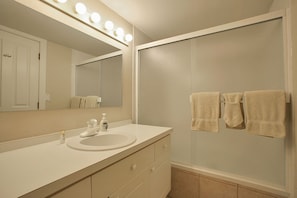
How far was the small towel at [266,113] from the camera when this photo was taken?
100 cm

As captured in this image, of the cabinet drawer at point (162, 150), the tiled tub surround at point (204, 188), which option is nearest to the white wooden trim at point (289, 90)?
the tiled tub surround at point (204, 188)

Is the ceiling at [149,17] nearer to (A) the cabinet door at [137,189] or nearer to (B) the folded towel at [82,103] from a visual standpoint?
(B) the folded towel at [82,103]

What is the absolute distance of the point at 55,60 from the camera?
1040 millimetres

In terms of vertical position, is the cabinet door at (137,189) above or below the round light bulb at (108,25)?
below

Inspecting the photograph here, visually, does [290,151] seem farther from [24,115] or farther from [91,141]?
[24,115]

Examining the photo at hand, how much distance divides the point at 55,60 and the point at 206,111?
1313 mm

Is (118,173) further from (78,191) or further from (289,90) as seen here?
(289,90)

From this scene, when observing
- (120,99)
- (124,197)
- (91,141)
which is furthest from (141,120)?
(124,197)

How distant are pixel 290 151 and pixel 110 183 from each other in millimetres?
1294

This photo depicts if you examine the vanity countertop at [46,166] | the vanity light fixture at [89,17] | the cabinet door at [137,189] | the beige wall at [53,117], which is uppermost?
the vanity light fixture at [89,17]

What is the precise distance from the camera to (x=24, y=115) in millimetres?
874

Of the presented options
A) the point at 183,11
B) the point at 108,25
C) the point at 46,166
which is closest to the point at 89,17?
the point at 108,25

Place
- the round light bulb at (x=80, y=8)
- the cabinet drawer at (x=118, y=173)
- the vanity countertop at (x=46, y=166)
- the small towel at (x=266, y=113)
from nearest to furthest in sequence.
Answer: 1. the vanity countertop at (x=46, y=166)
2. the cabinet drawer at (x=118, y=173)
3. the small towel at (x=266, y=113)
4. the round light bulb at (x=80, y=8)

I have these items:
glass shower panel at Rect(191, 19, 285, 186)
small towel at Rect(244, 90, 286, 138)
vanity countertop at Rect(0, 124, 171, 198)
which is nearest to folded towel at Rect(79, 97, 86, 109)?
vanity countertop at Rect(0, 124, 171, 198)
